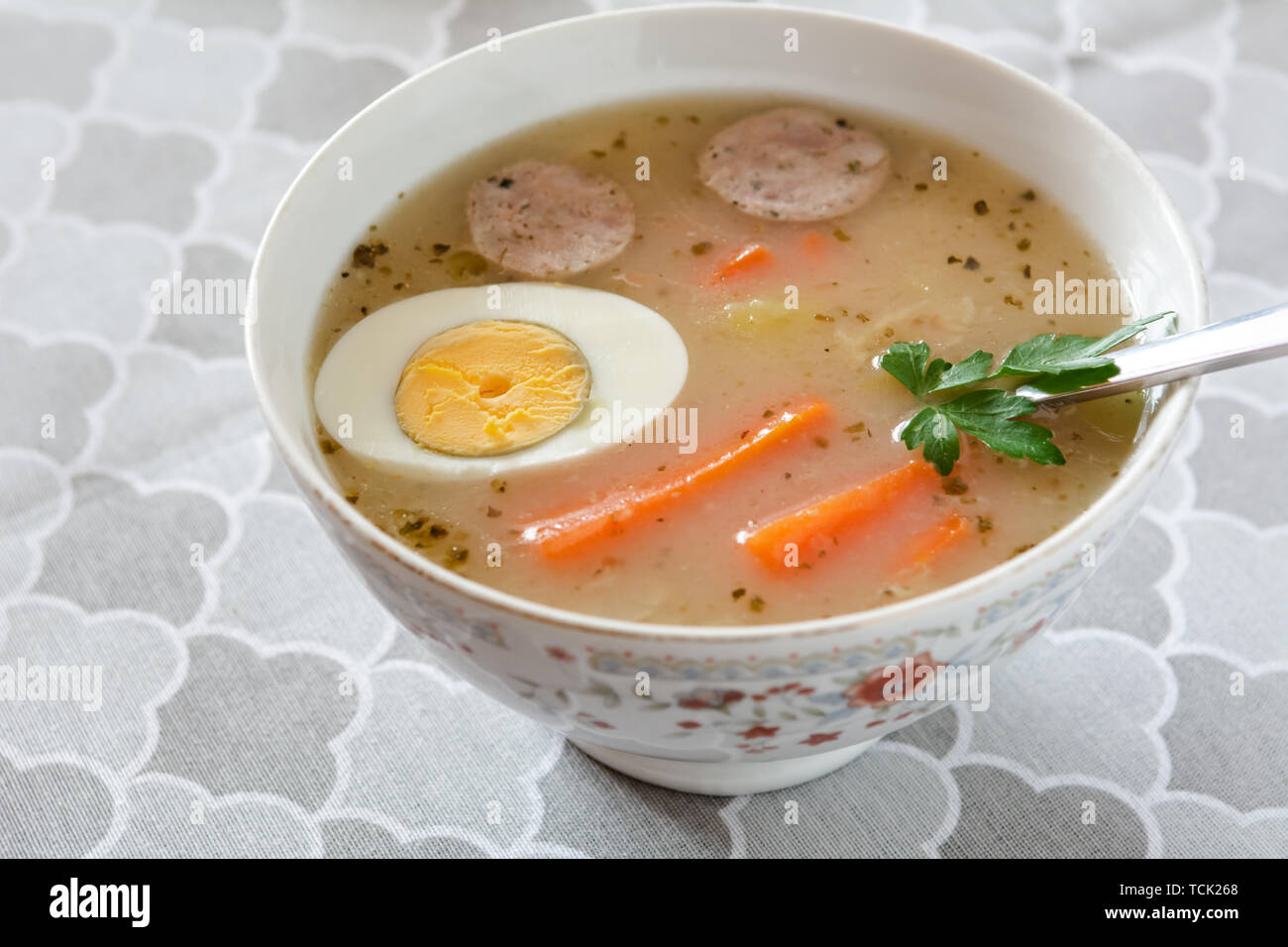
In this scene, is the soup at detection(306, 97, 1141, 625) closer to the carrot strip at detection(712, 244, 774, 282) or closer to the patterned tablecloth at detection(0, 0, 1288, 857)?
the carrot strip at detection(712, 244, 774, 282)

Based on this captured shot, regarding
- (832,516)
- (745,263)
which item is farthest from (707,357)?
(832,516)

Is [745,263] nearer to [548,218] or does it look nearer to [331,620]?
[548,218]

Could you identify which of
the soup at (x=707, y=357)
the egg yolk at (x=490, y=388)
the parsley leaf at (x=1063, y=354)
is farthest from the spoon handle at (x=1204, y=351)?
the egg yolk at (x=490, y=388)

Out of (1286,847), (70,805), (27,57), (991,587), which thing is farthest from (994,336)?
(27,57)

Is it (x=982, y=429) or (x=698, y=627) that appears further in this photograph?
(x=982, y=429)

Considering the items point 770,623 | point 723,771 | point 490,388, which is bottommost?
point 723,771

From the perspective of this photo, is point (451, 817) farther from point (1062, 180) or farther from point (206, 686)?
point (1062, 180)

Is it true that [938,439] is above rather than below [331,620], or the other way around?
above
